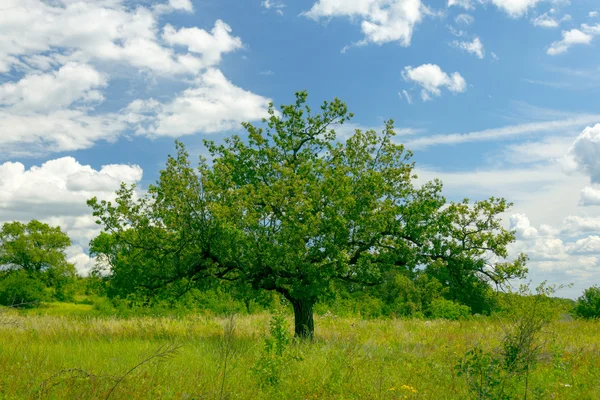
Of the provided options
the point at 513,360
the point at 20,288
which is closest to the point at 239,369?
the point at 513,360

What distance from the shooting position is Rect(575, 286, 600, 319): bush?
3024 centimetres

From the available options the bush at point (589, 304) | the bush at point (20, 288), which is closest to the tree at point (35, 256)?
the bush at point (20, 288)

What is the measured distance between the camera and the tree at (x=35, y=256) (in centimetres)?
5807

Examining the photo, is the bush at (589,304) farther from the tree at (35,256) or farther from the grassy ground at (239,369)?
the tree at (35,256)

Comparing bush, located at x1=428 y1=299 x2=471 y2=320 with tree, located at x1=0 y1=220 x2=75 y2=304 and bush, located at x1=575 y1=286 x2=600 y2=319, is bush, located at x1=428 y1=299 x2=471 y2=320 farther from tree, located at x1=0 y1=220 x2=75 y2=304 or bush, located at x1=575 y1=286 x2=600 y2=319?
tree, located at x1=0 y1=220 x2=75 y2=304

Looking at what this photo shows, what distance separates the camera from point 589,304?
101ft

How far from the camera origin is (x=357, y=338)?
57.5 ft

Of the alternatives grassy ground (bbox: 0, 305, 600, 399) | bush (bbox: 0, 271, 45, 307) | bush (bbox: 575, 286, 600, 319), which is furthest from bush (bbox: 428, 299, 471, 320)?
bush (bbox: 0, 271, 45, 307)

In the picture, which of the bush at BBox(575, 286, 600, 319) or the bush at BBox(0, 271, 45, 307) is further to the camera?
the bush at BBox(0, 271, 45, 307)

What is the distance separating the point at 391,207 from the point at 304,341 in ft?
17.5

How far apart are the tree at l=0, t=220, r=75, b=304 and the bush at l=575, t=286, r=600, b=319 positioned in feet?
178

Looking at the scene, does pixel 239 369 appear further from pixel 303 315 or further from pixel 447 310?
pixel 447 310

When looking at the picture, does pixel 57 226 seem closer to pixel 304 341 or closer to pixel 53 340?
pixel 53 340

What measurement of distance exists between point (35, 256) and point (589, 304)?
56482 millimetres
